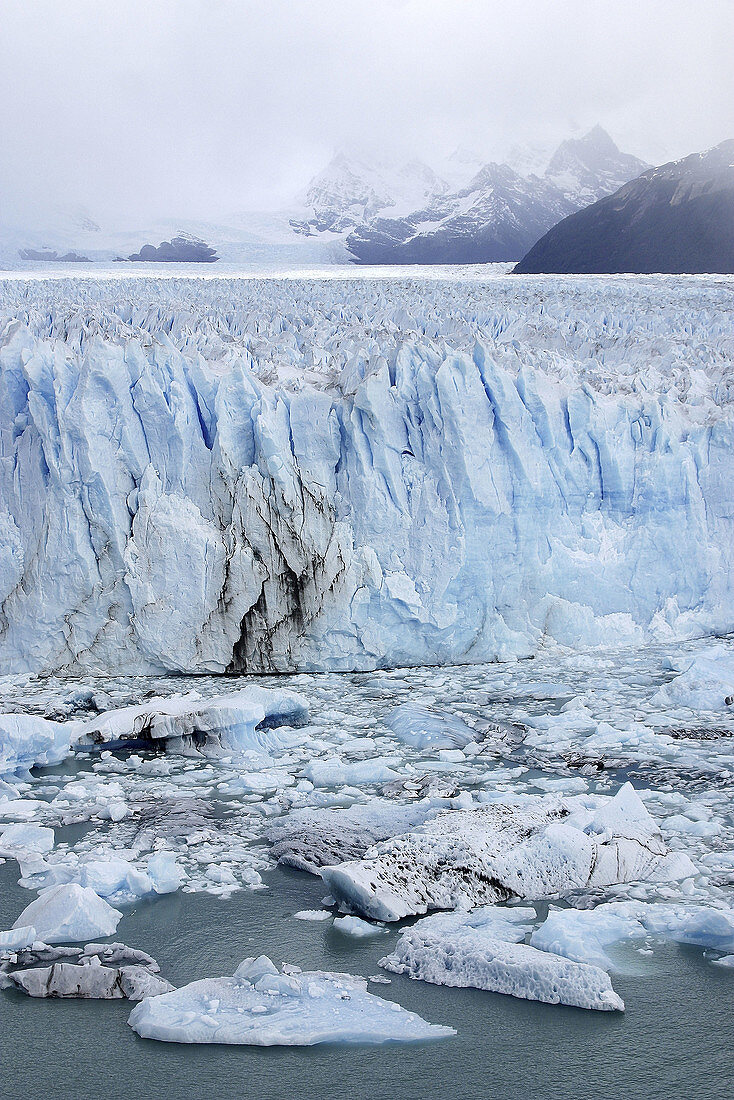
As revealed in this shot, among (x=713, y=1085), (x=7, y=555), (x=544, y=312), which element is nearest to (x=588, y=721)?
(x=713, y=1085)

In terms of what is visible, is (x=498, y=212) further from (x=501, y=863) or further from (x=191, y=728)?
(x=501, y=863)

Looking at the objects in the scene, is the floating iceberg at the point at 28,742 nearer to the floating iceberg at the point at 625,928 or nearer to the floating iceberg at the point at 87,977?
the floating iceberg at the point at 87,977

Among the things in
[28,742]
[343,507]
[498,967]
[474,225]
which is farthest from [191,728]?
[474,225]

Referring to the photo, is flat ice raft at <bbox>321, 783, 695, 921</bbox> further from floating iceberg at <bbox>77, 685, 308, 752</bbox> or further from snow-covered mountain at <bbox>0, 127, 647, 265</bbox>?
snow-covered mountain at <bbox>0, 127, 647, 265</bbox>

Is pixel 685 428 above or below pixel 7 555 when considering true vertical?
above

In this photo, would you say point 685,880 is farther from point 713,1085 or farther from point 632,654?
point 632,654

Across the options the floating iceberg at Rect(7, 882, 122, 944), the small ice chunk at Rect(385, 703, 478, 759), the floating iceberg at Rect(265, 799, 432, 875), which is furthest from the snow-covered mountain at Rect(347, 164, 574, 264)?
the floating iceberg at Rect(7, 882, 122, 944)

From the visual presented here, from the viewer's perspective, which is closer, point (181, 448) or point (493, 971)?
point (493, 971)
